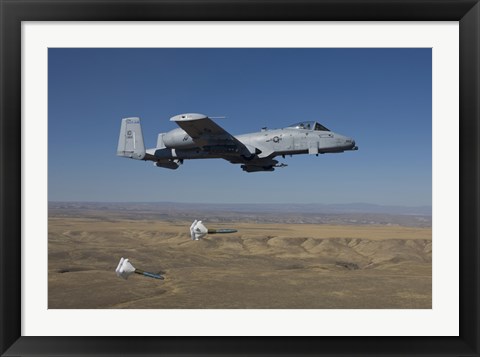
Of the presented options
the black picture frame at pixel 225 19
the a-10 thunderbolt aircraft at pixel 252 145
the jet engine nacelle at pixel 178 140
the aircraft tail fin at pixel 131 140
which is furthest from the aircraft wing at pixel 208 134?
the black picture frame at pixel 225 19

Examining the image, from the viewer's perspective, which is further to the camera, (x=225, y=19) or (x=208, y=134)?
(x=208, y=134)

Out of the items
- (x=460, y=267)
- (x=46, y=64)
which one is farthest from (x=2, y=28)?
(x=460, y=267)

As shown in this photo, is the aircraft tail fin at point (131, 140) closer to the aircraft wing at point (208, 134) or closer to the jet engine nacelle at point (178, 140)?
the jet engine nacelle at point (178, 140)

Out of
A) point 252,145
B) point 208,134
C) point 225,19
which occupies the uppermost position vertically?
point 225,19

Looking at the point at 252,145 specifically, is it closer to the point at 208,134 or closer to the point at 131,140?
the point at 208,134

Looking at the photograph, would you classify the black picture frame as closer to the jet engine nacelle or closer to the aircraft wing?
the aircraft wing

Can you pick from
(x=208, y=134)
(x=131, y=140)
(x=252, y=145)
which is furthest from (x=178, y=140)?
(x=131, y=140)

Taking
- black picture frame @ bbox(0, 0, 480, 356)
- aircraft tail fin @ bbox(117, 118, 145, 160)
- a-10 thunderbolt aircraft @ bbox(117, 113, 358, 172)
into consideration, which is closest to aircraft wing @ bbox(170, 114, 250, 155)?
a-10 thunderbolt aircraft @ bbox(117, 113, 358, 172)
